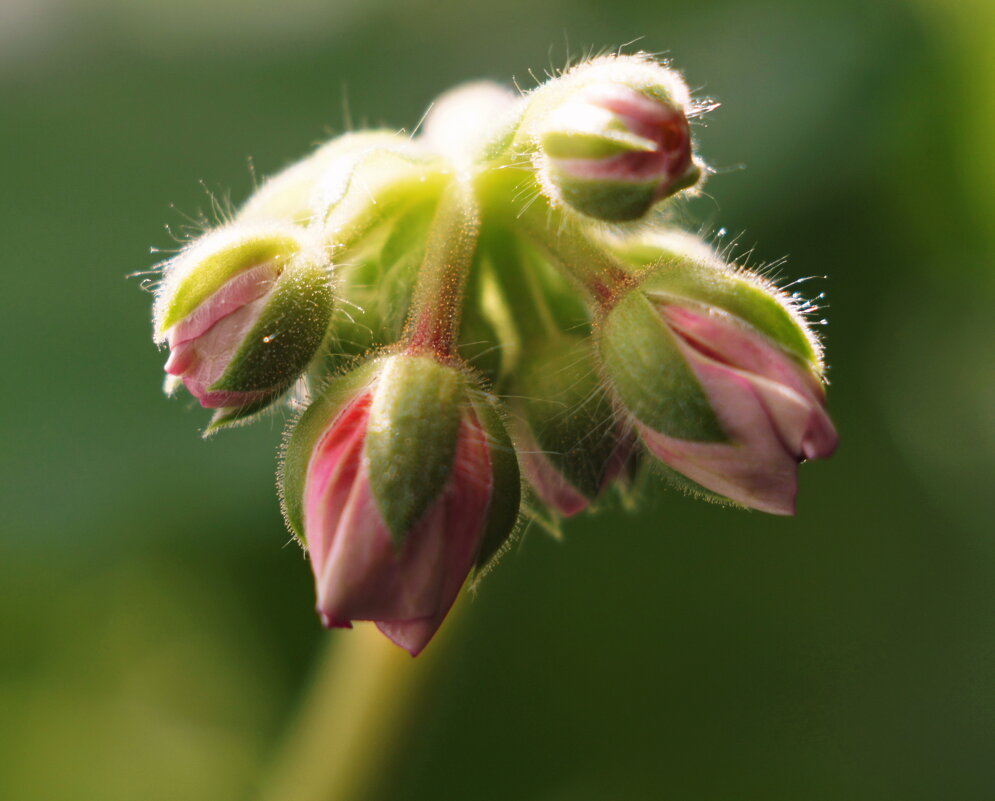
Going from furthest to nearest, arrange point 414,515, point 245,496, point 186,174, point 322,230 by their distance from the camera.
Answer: point 186,174, point 245,496, point 322,230, point 414,515

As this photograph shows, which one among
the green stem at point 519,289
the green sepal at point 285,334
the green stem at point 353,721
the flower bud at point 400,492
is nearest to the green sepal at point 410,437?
the flower bud at point 400,492

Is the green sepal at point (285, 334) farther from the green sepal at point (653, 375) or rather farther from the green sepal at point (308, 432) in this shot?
the green sepal at point (653, 375)

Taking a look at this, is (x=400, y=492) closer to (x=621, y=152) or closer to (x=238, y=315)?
(x=238, y=315)

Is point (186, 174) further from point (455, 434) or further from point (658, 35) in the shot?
point (455, 434)

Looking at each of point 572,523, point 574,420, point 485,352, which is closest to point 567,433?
point 574,420

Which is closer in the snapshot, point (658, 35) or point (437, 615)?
point (437, 615)

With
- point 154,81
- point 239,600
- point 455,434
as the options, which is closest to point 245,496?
Answer: point 239,600
